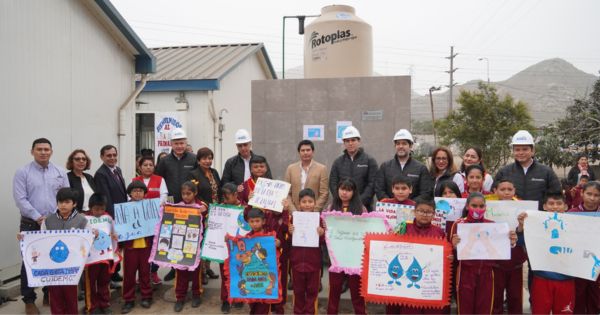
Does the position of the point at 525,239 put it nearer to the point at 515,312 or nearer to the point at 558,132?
the point at 515,312

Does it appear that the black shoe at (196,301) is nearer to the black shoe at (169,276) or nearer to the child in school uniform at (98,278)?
the child in school uniform at (98,278)

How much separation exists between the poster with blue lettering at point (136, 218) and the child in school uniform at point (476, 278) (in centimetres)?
368

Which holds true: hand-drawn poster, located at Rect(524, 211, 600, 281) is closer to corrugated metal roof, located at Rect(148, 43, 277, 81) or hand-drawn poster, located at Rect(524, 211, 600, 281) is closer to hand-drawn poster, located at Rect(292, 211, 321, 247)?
hand-drawn poster, located at Rect(292, 211, 321, 247)

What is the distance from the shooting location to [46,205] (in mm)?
5148

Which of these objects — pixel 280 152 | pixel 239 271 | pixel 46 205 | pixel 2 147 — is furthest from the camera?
pixel 280 152

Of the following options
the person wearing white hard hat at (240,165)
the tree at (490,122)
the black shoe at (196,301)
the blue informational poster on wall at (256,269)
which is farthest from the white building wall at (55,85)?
the tree at (490,122)

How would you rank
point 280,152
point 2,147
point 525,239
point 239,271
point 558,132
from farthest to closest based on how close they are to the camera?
1. point 558,132
2. point 280,152
3. point 2,147
4. point 239,271
5. point 525,239

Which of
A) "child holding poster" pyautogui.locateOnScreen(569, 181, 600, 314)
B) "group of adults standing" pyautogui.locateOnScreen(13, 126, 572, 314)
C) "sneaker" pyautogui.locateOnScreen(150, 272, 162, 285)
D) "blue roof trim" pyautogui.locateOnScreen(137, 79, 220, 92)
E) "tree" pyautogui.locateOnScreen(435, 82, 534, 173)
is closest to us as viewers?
"child holding poster" pyautogui.locateOnScreen(569, 181, 600, 314)

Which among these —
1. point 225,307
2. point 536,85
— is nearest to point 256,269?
point 225,307

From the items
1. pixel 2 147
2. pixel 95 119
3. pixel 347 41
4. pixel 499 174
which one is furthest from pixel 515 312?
pixel 95 119

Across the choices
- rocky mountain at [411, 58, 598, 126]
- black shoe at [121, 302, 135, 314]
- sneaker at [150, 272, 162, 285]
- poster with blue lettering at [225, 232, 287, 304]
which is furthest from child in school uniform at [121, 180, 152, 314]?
rocky mountain at [411, 58, 598, 126]

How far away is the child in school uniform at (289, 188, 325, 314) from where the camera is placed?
15.1ft

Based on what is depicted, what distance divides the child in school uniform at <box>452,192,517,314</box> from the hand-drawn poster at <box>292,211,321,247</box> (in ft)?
4.79

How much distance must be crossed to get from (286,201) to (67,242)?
2470mm
